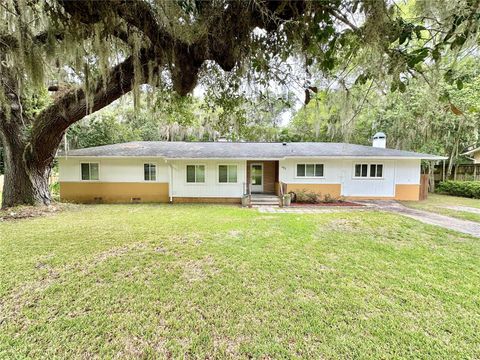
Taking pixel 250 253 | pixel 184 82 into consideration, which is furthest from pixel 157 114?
pixel 250 253

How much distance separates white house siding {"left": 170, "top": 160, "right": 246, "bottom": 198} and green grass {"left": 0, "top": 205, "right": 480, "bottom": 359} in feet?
17.9

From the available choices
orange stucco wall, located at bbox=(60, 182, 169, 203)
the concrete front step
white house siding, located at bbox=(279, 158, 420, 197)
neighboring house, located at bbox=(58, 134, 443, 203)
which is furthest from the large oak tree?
white house siding, located at bbox=(279, 158, 420, 197)

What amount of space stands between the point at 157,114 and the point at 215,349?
4.83 meters

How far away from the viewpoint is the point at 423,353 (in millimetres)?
2113

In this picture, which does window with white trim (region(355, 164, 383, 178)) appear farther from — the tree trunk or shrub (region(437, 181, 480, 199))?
the tree trunk

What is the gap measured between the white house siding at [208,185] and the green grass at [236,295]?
5451 millimetres

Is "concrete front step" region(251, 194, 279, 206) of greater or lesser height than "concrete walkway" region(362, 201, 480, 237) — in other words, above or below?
above

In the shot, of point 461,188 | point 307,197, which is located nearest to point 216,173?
point 307,197

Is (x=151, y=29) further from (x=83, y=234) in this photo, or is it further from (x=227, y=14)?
(x=83, y=234)

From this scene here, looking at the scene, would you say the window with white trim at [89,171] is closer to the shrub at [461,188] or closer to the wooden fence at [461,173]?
the shrub at [461,188]

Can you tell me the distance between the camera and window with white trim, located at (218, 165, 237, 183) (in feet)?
36.5

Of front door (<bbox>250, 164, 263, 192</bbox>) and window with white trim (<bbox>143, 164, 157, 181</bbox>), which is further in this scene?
front door (<bbox>250, 164, 263, 192</bbox>)

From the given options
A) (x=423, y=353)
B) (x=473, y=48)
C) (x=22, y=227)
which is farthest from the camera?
(x=22, y=227)

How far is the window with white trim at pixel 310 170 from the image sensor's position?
11578 mm
